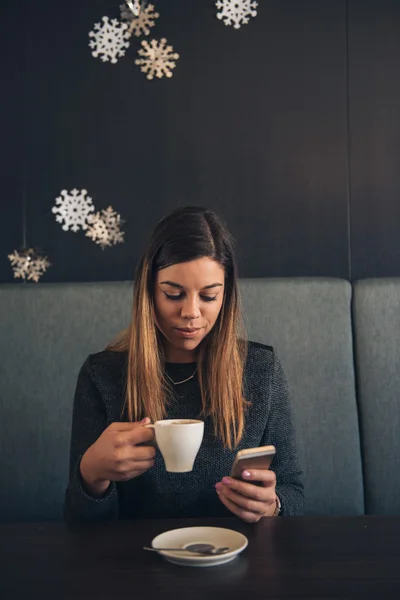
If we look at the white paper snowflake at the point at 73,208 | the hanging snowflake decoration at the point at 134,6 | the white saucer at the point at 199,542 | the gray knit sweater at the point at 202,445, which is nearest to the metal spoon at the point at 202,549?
the white saucer at the point at 199,542

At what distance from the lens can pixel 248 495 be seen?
3.84ft

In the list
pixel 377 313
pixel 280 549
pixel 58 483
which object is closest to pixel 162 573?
pixel 280 549

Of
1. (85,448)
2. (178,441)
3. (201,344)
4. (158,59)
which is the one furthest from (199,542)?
(158,59)

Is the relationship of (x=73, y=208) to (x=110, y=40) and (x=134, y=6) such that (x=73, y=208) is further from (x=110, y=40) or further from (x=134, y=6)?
(x=134, y=6)

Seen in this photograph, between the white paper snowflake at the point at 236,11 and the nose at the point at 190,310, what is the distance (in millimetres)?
1487

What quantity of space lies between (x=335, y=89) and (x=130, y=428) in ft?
5.74

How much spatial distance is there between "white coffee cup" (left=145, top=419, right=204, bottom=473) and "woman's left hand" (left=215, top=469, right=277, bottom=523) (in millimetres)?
110

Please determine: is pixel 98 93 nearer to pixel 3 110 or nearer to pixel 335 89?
pixel 3 110

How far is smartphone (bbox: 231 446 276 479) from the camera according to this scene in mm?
1101

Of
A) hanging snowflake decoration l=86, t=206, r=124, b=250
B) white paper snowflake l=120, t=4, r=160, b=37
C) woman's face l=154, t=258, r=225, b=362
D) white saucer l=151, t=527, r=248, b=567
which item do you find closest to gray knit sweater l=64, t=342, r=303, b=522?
woman's face l=154, t=258, r=225, b=362

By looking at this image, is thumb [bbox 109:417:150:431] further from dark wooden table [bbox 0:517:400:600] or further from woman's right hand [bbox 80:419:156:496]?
dark wooden table [bbox 0:517:400:600]

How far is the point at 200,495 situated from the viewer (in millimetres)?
1516

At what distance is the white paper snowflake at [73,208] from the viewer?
2.56 meters

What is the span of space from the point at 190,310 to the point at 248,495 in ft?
1.27
